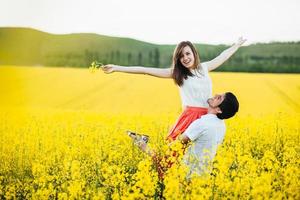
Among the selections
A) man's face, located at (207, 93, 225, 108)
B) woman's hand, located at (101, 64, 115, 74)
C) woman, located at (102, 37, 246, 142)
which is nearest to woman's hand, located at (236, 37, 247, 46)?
woman, located at (102, 37, 246, 142)

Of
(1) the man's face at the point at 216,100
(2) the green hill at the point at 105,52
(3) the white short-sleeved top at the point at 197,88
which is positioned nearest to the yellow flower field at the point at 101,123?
(2) the green hill at the point at 105,52

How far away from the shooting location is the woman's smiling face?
3412 mm

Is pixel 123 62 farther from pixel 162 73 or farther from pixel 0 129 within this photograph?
pixel 0 129

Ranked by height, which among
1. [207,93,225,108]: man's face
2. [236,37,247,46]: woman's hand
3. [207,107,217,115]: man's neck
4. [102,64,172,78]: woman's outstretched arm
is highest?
[236,37,247,46]: woman's hand

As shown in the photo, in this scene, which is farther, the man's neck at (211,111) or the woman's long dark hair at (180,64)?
the woman's long dark hair at (180,64)

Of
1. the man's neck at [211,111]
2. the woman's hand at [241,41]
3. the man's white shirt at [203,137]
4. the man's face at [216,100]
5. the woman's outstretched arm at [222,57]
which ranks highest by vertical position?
the woman's hand at [241,41]

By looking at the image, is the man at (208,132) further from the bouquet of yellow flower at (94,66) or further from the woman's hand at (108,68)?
the bouquet of yellow flower at (94,66)

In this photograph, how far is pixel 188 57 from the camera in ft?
11.2

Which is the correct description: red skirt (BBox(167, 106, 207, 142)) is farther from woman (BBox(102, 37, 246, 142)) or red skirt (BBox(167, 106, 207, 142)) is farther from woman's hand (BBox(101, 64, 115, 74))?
woman's hand (BBox(101, 64, 115, 74))

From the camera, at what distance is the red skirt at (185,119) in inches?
133

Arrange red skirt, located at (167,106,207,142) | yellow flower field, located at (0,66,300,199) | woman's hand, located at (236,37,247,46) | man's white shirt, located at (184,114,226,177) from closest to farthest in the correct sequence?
man's white shirt, located at (184,114,226,177) → red skirt, located at (167,106,207,142) → yellow flower field, located at (0,66,300,199) → woman's hand, located at (236,37,247,46)

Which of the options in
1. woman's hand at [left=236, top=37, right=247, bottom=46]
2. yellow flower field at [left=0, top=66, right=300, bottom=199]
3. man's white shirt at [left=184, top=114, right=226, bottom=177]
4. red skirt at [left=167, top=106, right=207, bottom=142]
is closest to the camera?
man's white shirt at [left=184, top=114, right=226, bottom=177]

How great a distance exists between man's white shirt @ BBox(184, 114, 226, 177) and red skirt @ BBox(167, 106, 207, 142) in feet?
0.34

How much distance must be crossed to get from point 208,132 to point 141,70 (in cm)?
57
